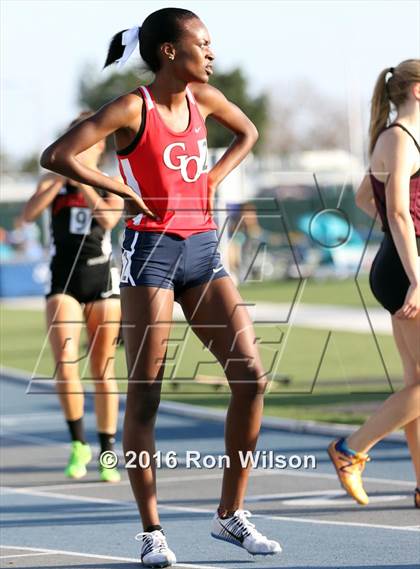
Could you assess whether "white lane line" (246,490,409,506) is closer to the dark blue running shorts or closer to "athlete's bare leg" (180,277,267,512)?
"athlete's bare leg" (180,277,267,512)

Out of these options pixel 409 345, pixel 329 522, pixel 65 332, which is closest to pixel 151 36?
pixel 409 345

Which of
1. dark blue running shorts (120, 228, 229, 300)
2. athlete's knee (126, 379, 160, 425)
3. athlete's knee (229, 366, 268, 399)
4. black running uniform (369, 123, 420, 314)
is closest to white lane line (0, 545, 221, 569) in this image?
athlete's knee (126, 379, 160, 425)

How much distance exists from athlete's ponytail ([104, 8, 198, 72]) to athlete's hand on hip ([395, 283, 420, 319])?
1.76 metres

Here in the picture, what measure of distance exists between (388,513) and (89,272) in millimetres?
A: 2851

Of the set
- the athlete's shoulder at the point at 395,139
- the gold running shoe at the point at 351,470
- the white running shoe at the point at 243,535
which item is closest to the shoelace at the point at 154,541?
the white running shoe at the point at 243,535

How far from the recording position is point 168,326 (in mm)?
6129

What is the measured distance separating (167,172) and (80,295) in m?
3.46

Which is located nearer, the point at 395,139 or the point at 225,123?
the point at 225,123

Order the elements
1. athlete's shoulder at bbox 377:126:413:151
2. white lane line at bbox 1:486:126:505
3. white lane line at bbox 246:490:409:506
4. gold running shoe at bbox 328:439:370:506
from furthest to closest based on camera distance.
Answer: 1. white lane line at bbox 1:486:126:505
2. white lane line at bbox 246:490:409:506
3. gold running shoe at bbox 328:439:370:506
4. athlete's shoulder at bbox 377:126:413:151

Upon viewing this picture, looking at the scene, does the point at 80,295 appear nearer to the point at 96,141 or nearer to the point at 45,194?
the point at 45,194

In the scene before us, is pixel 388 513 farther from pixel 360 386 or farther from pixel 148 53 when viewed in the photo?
pixel 360 386

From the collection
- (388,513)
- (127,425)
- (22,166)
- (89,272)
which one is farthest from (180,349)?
(22,166)

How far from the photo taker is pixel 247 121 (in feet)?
21.3

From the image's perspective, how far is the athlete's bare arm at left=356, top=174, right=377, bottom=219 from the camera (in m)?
7.44
